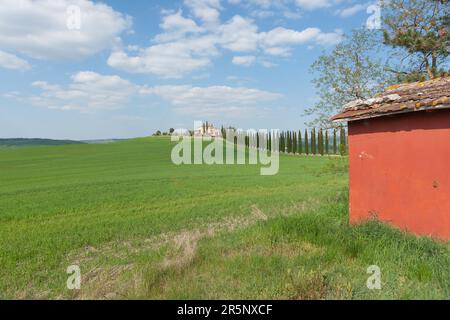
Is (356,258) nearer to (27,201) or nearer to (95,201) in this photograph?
(95,201)

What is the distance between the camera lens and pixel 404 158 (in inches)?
241

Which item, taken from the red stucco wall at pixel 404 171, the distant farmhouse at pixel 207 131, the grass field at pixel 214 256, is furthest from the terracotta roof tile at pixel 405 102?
the distant farmhouse at pixel 207 131

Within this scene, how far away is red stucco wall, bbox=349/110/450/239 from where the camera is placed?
5590 mm

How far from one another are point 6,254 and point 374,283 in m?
7.65

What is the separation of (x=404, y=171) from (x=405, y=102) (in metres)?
1.43

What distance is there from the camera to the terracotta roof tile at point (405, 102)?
5580mm

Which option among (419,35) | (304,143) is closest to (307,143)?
(304,143)

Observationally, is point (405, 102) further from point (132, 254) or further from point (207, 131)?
point (207, 131)

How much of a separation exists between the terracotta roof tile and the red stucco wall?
10.0 inches

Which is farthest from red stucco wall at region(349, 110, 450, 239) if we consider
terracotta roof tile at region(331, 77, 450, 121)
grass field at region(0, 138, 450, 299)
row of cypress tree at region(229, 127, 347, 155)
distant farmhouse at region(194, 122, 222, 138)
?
distant farmhouse at region(194, 122, 222, 138)

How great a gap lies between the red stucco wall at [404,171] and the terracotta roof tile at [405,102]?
0.25 metres

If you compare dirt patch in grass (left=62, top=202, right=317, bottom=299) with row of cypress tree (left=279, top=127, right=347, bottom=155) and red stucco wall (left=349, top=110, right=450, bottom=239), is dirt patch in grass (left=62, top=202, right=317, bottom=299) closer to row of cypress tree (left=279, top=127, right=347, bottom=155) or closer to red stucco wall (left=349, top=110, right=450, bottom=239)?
red stucco wall (left=349, top=110, right=450, bottom=239)

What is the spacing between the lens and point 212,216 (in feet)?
33.9
